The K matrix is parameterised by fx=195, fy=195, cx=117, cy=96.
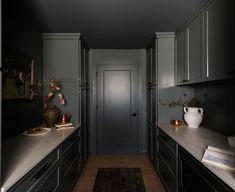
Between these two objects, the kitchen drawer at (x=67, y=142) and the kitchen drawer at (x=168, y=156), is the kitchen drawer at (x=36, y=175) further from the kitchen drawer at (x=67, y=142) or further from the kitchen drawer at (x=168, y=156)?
the kitchen drawer at (x=168, y=156)

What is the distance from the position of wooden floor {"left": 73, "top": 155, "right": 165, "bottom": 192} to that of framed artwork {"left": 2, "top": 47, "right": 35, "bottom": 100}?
4.99ft

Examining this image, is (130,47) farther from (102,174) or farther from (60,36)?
(102,174)

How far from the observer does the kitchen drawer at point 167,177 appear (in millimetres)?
2233

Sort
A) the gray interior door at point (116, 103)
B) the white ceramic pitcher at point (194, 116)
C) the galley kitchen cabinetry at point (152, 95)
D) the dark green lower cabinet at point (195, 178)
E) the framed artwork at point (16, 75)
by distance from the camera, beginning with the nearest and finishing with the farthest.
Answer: the dark green lower cabinet at point (195, 178) → the framed artwork at point (16, 75) → the white ceramic pitcher at point (194, 116) → the galley kitchen cabinetry at point (152, 95) → the gray interior door at point (116, 103)

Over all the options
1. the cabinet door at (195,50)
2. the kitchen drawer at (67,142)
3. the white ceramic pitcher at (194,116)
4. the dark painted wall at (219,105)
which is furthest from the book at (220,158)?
the kitchen drawer at (67,142)

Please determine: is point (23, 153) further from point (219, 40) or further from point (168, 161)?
point (219, 40)

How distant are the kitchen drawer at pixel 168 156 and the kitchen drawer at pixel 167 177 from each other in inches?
2.7

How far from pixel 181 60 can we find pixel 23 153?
7.78 feet

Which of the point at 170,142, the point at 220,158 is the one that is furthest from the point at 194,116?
the point at 220,158

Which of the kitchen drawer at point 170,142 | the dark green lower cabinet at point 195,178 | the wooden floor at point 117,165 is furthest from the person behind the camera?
the wooden floor at point 117,165

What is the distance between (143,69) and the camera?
435 centimetres

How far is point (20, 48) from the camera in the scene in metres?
2.45

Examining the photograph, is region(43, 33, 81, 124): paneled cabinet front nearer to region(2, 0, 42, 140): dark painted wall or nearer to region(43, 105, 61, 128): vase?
region(2, 0, 42, 140): dark painted wall

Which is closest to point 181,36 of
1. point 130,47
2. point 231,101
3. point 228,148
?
point 231,101
